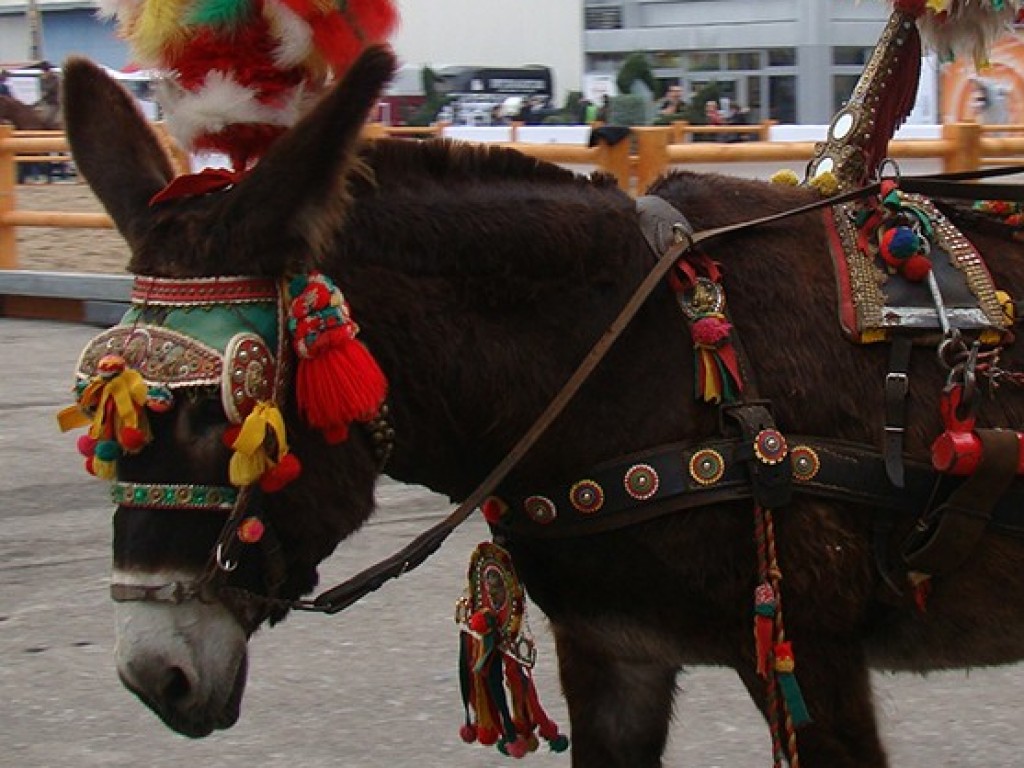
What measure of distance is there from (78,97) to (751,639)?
1571 millimetres

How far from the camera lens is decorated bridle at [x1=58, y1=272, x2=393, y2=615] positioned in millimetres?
2605

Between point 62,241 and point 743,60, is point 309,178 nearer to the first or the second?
point 62,241

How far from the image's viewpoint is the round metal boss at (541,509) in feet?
9.76

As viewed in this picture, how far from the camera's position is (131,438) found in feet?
8.57

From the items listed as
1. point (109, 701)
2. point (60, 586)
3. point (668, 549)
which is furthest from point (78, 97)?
point (60, 586)

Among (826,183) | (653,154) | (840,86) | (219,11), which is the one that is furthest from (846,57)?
(219,11)

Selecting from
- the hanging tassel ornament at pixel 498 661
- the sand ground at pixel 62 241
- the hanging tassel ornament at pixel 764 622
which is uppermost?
the hanging tassel ornament at pixel 764 622

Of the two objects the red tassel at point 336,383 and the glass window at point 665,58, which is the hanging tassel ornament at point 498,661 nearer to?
the red tassel at point 336,383

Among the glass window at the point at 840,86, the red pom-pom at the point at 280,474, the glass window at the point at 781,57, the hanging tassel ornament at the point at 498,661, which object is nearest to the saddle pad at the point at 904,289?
the hanging tassel ornament at the point at 498,661

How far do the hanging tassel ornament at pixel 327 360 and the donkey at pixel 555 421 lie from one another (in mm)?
57

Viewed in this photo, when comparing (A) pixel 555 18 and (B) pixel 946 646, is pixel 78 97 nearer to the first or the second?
(B) pixel 946 646

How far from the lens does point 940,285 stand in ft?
10.2

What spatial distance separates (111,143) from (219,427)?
0.64 meters

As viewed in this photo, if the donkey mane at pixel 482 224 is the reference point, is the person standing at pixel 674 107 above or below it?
below
